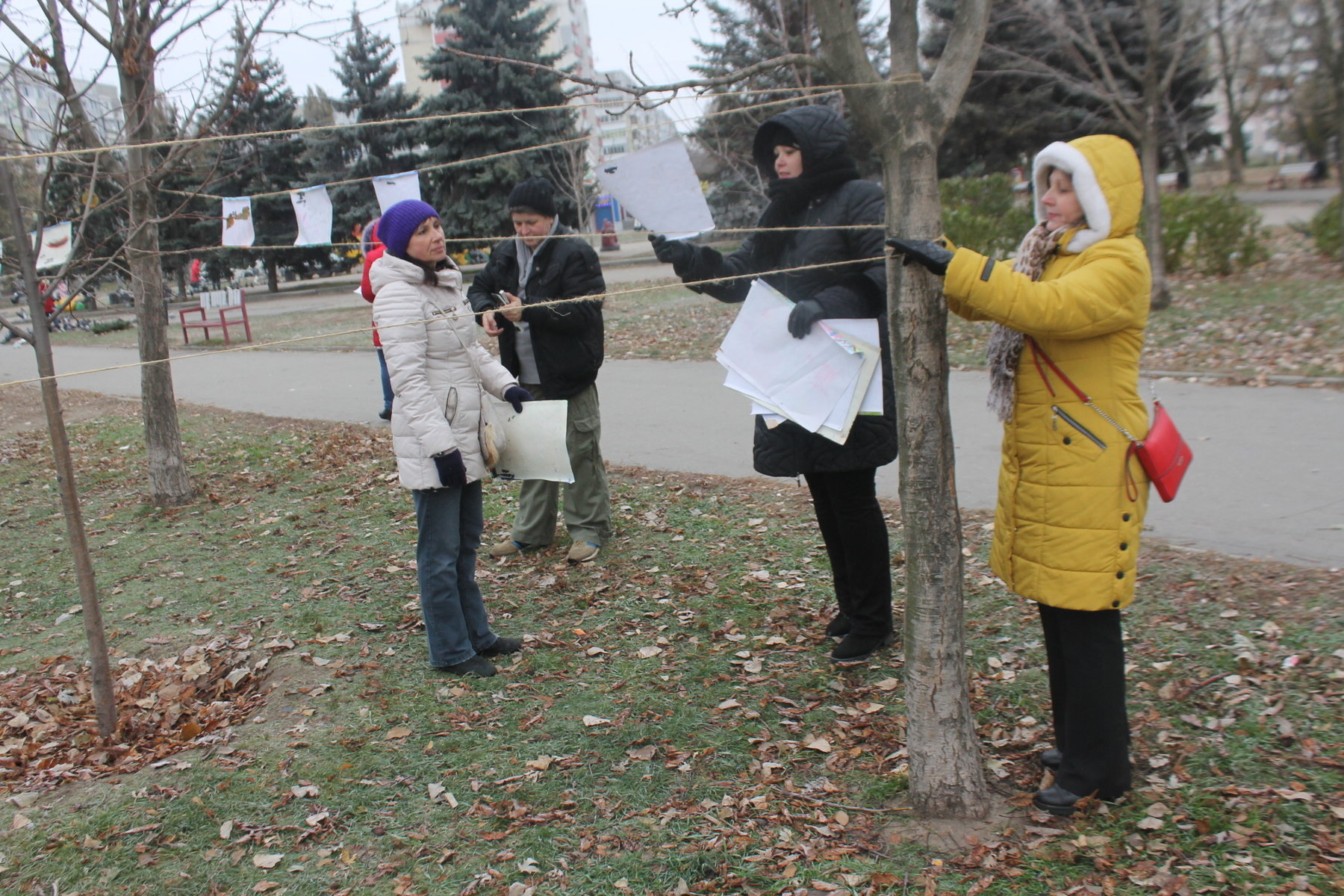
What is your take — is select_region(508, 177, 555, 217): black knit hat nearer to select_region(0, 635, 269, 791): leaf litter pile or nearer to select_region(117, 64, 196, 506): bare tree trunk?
select_region(0, 635, 269, 791): leaf litter pile

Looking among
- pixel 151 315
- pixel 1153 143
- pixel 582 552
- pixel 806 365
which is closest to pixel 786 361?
pixel 806 365

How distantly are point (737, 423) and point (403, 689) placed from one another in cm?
499

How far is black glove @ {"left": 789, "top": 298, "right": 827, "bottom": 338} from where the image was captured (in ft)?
11.6

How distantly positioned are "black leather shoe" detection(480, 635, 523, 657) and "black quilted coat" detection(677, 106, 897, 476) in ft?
4.51

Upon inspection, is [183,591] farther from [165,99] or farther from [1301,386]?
[1301,386]

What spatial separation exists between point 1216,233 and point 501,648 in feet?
38.5

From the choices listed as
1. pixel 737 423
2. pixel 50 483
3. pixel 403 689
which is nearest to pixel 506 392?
pixel 403 689

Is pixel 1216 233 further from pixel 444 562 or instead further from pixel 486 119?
pixel 486 119

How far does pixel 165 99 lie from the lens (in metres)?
7.20

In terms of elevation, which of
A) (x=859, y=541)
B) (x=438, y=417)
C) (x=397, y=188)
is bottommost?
(x=859, y=541)

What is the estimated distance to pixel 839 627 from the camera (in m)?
4.20

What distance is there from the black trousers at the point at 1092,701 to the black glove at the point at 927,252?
1027 millimetres

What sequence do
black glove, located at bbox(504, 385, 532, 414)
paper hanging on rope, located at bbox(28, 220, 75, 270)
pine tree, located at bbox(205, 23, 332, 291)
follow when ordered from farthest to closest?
pine tree, located at bbox(205, 23, 332, 291) → paper hanging on rope, located at bbox(28, 220, 75, 270) → black glove, located at bbox(504, 385, 532, 414)

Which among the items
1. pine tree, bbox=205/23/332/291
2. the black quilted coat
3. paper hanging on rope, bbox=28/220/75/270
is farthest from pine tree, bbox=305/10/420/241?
the black quilted coat
